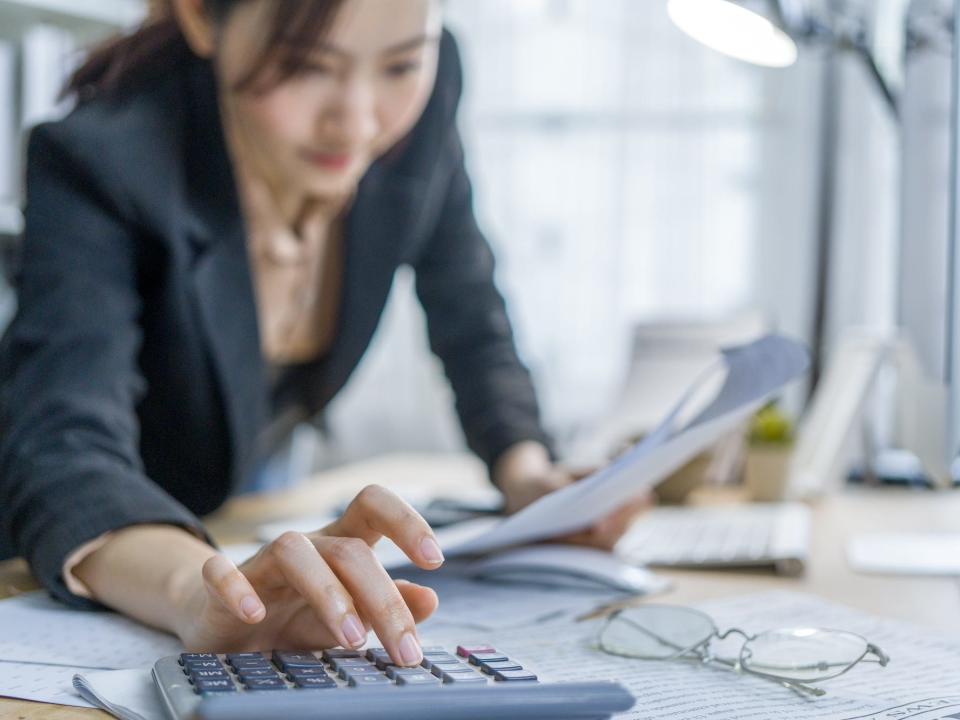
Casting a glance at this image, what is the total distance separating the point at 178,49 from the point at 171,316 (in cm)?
30

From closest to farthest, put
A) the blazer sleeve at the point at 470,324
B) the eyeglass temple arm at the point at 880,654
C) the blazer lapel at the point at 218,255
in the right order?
the eyeglass temple arm at the point at 880,654, the blazer lapel at the point at 218,255, the blazer sleeve at the point at 470,324

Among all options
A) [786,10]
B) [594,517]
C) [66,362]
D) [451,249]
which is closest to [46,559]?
[66,362]

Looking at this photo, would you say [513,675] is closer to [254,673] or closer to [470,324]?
[254,673]

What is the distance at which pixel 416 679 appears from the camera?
0.48 metres

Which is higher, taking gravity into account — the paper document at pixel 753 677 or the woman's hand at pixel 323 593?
the woman's hand at pixel 323 593

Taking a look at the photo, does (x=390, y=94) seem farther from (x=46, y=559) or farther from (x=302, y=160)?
(x=46, y=559)

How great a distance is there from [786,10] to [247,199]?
67cm

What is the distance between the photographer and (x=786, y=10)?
133 centimetres

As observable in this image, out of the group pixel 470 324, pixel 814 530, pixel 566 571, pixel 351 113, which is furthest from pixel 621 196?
pixel 566 571

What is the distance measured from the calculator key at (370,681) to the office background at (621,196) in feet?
5.87

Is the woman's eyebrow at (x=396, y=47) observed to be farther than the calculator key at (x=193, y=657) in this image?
Yes

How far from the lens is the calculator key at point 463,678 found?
18.6 inches

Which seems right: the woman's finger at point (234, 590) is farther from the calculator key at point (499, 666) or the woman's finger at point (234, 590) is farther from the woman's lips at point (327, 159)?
the woman's lips at point (327, 159)

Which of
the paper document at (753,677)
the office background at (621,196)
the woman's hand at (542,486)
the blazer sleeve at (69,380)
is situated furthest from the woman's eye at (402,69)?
the office background at (621,196)
